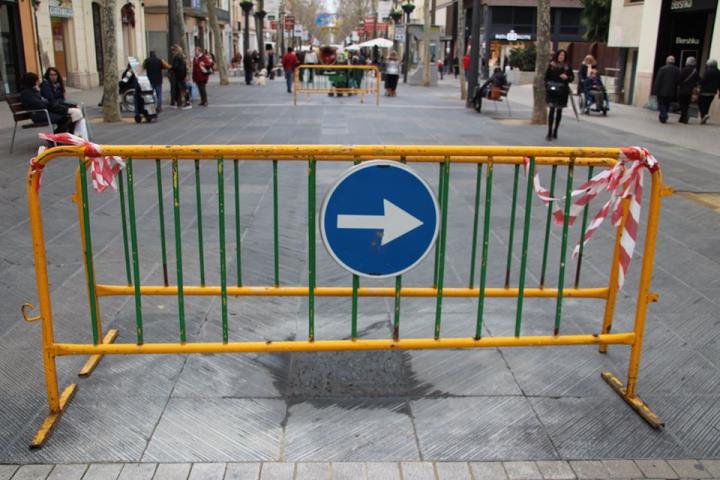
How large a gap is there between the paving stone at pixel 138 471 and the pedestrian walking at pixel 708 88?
18194 millimetres

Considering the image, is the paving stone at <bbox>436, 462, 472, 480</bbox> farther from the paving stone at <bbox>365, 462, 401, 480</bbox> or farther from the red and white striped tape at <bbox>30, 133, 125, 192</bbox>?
the red and white striped tape at <bbox>30, 133, 125, 192</bbox>

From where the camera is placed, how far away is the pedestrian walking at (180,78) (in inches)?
745

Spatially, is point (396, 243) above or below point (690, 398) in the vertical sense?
above

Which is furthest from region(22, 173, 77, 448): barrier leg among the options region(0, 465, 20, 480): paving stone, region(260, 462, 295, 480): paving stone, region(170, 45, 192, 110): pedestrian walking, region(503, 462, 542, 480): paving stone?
region(170, 45, 192, 110): pedestrian walking

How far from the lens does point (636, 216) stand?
3674mm

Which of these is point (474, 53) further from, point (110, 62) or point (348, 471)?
point (348, 471)

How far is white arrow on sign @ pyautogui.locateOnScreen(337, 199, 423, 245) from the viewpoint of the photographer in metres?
3.42

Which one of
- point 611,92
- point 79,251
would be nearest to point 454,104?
point 611,92

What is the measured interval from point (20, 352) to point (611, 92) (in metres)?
25.9

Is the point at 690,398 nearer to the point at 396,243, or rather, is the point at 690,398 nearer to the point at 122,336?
the point at 396,243

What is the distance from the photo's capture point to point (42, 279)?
3.38 metres

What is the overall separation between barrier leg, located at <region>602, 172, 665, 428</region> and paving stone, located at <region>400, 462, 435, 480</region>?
4.00 feet

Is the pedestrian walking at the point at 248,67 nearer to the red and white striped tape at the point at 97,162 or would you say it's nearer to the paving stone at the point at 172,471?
the red and white striped tape at the point at 97,162

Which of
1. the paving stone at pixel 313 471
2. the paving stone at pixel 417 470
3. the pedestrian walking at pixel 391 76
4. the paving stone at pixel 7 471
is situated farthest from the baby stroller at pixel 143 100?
the paving stone at pixel 417 470
